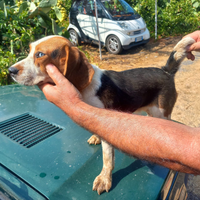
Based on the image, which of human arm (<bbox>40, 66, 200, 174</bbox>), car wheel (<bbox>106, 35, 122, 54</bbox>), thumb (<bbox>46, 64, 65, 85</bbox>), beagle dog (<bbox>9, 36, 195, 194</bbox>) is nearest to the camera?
human arm (<bbox>40, 66, 200, 174</bbox>)

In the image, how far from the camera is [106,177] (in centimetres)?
162

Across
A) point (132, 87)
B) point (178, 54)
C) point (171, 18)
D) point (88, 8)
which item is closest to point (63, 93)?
point (132, 87)

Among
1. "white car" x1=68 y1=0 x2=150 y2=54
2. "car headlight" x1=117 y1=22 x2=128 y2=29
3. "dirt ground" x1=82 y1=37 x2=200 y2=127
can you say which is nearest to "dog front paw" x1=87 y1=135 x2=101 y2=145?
"dirt ground" x1=82 y1=37 x2=200 y2=127

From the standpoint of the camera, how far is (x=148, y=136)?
1062 millimetres

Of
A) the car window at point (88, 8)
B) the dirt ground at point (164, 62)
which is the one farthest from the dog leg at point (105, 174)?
the car window at point (88, 8)

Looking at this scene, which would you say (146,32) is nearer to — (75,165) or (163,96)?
(163,96)

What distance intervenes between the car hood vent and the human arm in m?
0.76

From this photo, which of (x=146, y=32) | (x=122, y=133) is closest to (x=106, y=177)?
(x=122, y=133)

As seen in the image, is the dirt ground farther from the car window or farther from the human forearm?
the human forearm

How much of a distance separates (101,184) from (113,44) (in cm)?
870

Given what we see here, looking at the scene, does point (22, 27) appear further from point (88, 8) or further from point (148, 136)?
point (148, 136)

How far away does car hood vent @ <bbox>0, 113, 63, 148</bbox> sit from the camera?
191cm

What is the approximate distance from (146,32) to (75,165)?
9.57 metres

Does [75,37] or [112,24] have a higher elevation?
[112,24]
